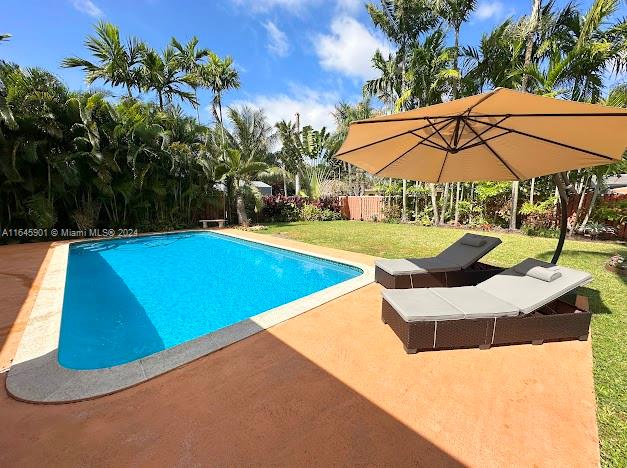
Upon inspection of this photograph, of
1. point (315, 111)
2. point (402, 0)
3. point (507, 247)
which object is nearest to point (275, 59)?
point (402, 0)

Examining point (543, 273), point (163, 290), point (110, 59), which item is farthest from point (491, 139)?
point (110, 59)

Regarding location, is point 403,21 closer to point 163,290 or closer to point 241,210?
point 241,210

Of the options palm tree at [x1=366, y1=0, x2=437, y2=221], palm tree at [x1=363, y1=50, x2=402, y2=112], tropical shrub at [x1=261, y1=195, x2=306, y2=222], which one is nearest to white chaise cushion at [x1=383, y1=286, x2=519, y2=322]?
palm tree at [x1=366, y1=0, x2=437, y2=221]

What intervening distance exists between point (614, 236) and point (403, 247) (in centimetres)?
825

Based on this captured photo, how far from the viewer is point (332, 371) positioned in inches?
118

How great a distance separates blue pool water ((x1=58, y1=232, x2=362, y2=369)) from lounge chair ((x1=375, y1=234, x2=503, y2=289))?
1.70 metres

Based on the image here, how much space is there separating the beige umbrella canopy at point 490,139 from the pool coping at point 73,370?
262 centimetres

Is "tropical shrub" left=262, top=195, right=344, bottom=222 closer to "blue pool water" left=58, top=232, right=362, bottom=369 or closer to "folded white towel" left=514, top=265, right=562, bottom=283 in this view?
"blue pool water" left=58, top=232, right=362, bottom=369

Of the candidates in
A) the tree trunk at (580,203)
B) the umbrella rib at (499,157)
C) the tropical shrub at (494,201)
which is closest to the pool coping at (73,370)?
the umbrella rib at (499,157)

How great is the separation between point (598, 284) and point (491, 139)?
3.95 m

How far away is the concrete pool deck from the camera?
206 cm

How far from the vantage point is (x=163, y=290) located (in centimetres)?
656

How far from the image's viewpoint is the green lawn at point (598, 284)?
238 centimetres

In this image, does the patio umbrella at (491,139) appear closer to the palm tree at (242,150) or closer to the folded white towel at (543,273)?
the folded white towel at (543,273)
